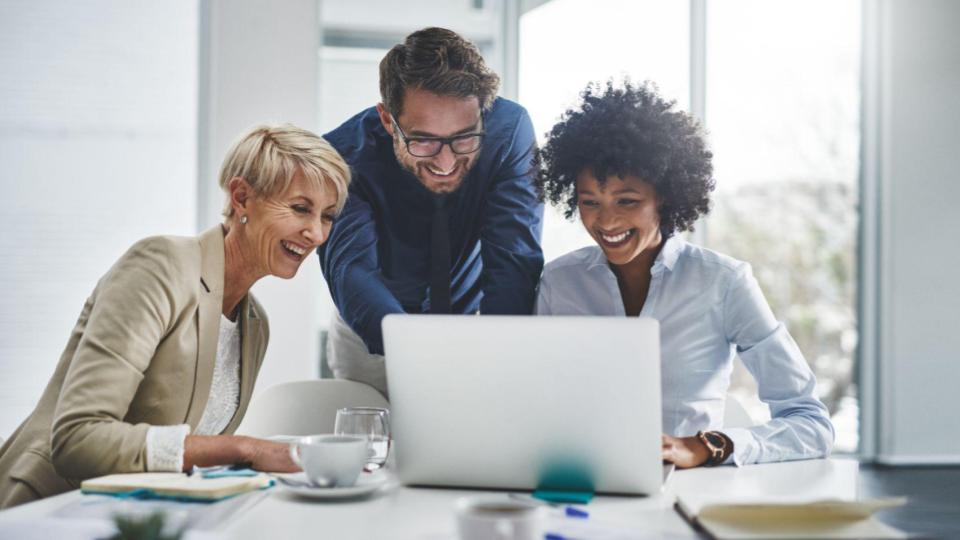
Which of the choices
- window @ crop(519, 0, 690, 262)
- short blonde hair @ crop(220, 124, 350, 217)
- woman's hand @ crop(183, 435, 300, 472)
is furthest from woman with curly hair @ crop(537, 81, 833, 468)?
window @ crop(519, 0, 690, 262)

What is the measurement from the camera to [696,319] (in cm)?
211

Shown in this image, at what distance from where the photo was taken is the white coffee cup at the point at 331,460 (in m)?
1.23

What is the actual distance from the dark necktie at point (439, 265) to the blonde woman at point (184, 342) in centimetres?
38

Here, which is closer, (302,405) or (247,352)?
(247,352)

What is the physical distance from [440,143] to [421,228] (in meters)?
0.27

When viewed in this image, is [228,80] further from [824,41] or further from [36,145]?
[824,41]

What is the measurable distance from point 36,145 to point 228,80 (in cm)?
91

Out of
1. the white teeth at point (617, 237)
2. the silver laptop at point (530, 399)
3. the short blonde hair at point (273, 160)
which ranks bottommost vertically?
the silver laptop at point (530, 399)

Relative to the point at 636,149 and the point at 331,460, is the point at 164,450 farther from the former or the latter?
the point at 636,149

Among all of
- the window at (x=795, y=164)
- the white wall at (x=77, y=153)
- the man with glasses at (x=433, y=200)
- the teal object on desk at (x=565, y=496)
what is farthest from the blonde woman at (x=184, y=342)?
the window at (x=795, y=164)

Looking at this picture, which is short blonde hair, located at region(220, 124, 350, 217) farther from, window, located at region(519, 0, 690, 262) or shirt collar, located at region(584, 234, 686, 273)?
window, located at region(519, 0, 690, 262)

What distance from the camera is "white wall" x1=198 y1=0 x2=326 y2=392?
388 centimetres

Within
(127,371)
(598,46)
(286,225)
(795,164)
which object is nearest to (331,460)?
(127,371)

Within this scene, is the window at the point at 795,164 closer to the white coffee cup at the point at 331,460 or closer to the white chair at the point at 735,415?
the white chair at the point at 735,415
